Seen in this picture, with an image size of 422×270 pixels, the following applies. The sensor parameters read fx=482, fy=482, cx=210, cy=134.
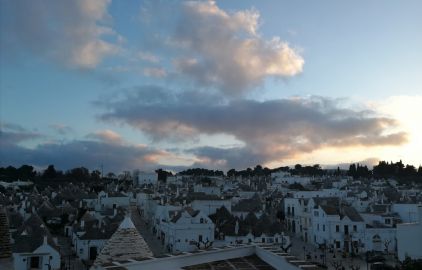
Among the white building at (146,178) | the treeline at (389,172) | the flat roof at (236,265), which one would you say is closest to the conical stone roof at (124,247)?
the flat roof at (236,265)

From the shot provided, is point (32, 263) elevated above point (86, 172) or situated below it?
below

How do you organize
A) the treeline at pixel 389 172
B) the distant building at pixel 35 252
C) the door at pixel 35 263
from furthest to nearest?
the treeline at pixel 389 172 < the door at pixel 35 263 < the distant building at pixel 35 252

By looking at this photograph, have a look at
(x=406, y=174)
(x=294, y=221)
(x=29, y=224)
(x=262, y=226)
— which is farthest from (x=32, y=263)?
(x=406, y=174)

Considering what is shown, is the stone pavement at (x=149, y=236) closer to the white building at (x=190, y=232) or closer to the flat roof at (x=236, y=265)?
the white building at (x=190, y=232)

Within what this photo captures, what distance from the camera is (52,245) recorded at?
3603 cm

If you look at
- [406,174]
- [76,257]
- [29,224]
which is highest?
[406,174]

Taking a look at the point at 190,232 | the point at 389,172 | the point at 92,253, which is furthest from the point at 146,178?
the point at 92,253

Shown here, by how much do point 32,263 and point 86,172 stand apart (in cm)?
11885

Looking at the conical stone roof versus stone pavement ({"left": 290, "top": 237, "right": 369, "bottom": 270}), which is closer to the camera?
the conical stone roof

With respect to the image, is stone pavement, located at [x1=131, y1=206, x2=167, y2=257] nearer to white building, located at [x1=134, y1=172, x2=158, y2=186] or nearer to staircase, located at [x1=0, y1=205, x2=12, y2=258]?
staircase, located at [x1=0, y1=205, x2=12, y2=258]

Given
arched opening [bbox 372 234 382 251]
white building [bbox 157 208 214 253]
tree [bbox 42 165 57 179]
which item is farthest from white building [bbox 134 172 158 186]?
arched opening [bbox 372 234 382 251]

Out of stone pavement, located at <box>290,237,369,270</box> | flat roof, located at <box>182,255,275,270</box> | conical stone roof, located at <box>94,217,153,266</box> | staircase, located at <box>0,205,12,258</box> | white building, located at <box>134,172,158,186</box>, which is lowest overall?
stone pavement, located at <box>290,237,369,270</box>

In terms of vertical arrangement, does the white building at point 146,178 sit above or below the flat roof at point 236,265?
above

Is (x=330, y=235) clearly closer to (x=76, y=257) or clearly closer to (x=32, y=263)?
(x=76, y=257)
